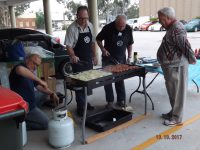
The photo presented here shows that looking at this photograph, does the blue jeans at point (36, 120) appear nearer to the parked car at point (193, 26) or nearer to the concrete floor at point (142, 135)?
the concrete floor at point (142, 135)

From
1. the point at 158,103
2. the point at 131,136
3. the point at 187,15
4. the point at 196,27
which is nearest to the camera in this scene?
the point at 131,136

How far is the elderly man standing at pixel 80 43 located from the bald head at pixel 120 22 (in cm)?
46

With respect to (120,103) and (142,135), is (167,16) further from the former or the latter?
(120,103)

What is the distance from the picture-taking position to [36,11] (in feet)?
214

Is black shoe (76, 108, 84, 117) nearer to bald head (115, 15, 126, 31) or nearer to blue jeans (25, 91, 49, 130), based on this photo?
blue jeans (25, 91, 49, 130)

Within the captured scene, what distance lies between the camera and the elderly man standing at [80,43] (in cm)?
454

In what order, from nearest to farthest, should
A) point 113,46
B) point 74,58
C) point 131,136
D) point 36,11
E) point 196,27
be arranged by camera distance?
point 131,136 < point 74,58 < point 113,46 < point 196,27 < point 36,11

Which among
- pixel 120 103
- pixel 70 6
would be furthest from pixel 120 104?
pixel 70 6

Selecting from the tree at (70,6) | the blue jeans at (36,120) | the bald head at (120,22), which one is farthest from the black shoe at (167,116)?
the tree at (70,6)

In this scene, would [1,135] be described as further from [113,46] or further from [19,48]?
[19,48]

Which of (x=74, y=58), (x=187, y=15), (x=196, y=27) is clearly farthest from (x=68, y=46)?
(x=187, y=15)

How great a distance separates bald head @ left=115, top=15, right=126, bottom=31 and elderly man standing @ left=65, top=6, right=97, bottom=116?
1.53ft

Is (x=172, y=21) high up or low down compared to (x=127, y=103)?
up

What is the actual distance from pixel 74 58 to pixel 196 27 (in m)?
23.3
